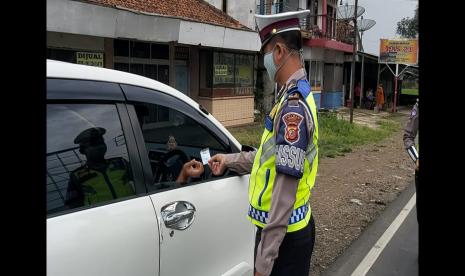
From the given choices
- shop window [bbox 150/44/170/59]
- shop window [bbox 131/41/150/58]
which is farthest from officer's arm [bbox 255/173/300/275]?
shop window [bbox 150/44/170/59]

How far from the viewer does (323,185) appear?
851 cm

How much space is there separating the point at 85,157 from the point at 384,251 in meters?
4.03

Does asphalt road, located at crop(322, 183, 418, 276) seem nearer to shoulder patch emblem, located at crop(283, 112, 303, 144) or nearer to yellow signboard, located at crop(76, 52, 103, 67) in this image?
shoulder patch emblem, located at crop(283, 112, 303, 144)

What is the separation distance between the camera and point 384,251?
5.11 m

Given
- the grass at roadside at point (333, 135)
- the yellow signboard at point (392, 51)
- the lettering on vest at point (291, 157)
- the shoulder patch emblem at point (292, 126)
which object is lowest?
the grass at roadside at point (333, 135)

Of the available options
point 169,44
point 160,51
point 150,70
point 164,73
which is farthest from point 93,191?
point 169,44

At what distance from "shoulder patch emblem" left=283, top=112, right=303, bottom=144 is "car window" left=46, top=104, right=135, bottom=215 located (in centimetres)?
74

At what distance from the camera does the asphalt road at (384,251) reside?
15.0 ft

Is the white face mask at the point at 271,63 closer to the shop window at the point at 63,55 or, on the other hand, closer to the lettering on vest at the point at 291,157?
the lettering on vest at the point at 291,157

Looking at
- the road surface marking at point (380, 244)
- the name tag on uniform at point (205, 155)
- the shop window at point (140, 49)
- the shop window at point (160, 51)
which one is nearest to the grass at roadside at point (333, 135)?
the shop window at point (160, 51)

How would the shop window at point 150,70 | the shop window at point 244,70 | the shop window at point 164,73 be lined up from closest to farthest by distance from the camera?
the shop window at point 150,70
the shop window at point 164,73
the shop window at point 244,70

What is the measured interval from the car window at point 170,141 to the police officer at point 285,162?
0.57 meters

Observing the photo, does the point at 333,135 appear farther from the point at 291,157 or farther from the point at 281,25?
the point at 291,157

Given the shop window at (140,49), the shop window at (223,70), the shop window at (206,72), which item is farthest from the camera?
the shop window at (223,70)
